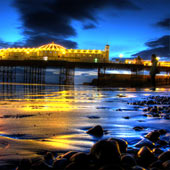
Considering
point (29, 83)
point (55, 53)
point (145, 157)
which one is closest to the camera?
point (145, 157)

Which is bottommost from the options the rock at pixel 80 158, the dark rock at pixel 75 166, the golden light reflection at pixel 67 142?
the golden light reflection at pixel 67 142

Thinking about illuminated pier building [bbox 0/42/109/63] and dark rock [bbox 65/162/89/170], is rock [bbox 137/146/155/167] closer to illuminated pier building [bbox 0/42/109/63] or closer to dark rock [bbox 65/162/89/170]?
dark rock [bbox 65/162/89/170]

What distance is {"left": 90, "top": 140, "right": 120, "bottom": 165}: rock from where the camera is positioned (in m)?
2.52

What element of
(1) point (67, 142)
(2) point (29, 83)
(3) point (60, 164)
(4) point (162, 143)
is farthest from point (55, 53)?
(3) point (60, 164)

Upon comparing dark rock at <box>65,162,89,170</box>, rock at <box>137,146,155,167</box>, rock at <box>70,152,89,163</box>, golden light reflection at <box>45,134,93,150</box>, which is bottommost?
golden light reflection at <box>45,134,93,150</box>

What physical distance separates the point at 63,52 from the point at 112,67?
51.4 feet

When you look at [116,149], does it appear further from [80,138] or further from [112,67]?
[112,67]

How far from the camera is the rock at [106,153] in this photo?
252 cm

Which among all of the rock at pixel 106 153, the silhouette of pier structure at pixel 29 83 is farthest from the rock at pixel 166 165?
the silhouette of pier structure at pixel 29 83

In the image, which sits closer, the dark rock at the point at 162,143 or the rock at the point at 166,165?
the rock at the point at 166,165

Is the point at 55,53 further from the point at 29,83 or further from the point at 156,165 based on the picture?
the point at 156,165

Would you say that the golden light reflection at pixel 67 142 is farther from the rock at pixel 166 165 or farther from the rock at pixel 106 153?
the rock at pixel 166 165

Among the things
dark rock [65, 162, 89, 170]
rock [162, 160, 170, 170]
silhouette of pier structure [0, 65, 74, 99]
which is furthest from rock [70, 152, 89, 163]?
silhouette of pier structure [0, 65, 74, 99]

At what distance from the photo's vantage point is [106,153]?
255cm
